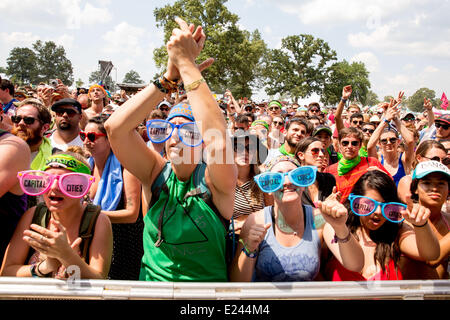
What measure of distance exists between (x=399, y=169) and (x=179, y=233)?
12.4 ft

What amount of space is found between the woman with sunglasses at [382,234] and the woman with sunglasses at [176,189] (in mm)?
815

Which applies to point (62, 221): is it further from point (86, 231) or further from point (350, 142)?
point (350, 142)

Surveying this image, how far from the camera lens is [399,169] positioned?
14.4 ft

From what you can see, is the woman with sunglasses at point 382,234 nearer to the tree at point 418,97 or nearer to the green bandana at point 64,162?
the green bandana at point 64,162

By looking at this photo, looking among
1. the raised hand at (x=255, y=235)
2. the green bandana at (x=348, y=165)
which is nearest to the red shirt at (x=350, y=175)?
the green bandana at (x=348, y=165)

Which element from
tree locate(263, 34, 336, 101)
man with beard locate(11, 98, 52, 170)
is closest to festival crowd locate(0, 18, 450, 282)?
man with beard locate(11, 98, 52, 170)

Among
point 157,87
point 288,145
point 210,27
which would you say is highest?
point 210,27

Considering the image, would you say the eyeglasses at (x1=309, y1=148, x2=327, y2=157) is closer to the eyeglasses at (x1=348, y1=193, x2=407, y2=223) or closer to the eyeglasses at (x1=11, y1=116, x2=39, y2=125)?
the eyeglasses at (x1=348, y1=193, x2=407, y2=223)

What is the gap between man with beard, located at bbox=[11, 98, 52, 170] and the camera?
305cm

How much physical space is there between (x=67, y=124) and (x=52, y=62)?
10245 centimetres

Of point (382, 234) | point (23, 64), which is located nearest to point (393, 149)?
point (382, 234)
